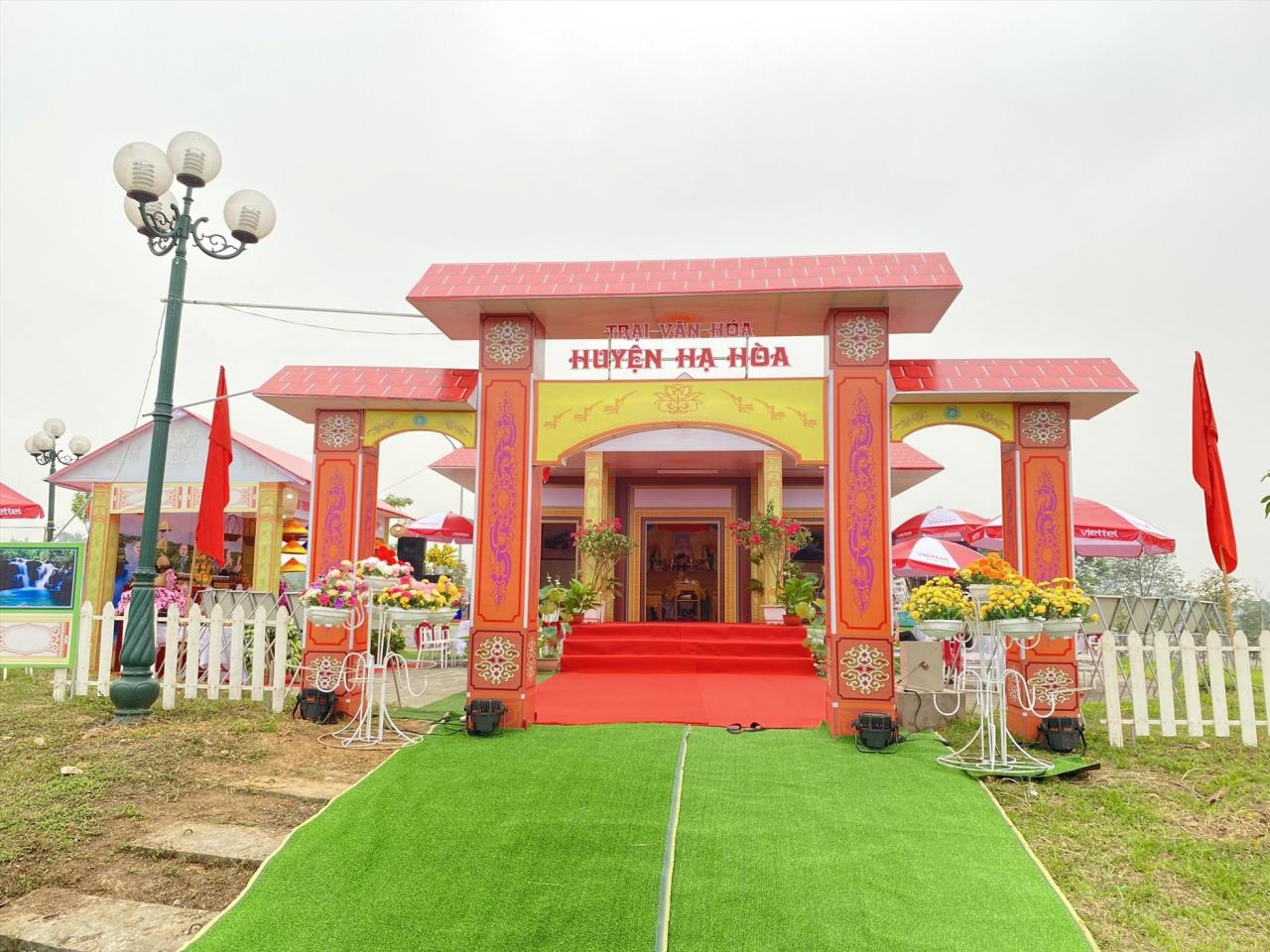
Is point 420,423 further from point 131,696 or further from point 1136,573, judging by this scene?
point 1136,573

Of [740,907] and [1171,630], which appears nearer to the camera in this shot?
[740,907]

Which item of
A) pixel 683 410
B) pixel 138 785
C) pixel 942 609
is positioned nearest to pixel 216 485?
pixel 138 785

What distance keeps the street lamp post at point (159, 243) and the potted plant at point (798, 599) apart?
24.5ft

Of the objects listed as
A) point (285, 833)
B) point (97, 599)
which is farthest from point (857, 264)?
point (97, 599)

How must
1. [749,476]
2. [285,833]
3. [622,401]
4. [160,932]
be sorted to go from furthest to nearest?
[749,476], [622,401], [285,833], [160,932]

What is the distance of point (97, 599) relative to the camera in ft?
39.6

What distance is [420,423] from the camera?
24.2ft

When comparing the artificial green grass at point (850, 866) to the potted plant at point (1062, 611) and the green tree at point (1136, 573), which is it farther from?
the green tree at point (1136, 573)

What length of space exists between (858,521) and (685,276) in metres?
2.36

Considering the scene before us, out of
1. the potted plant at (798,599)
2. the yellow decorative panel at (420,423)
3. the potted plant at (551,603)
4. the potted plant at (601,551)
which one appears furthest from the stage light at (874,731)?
the potted plant at (601,551)

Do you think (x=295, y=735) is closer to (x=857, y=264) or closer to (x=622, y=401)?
(x=622, y=401)

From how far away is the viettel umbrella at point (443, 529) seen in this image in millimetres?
14094

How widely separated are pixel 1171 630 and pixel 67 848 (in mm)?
9714

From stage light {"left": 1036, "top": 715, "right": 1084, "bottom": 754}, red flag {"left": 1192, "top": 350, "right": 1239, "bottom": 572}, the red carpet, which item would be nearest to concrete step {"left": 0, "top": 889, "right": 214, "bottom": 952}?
the red carpet
